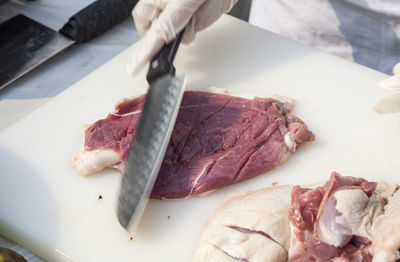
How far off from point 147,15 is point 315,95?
974 mm

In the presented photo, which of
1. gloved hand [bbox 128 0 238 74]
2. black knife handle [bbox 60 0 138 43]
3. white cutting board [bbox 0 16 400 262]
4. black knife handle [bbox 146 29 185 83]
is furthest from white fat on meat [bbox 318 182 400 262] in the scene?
black knife handle [bbox 60 0 138 43]

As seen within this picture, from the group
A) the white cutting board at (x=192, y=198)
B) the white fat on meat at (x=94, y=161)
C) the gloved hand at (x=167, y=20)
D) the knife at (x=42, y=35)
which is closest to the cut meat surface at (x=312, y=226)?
the white cutting board at (x=192, y=198)

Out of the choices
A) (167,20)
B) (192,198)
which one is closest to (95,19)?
(167,20)

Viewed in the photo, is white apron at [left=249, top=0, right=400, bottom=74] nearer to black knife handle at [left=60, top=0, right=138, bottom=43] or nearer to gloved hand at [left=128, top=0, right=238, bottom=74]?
gloved hand at [left=128, top=0, right=238, bottom=74]

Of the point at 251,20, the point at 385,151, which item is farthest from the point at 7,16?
A: the point at 385,151

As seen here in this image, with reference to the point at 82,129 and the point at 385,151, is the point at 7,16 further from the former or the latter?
the point at 385,151

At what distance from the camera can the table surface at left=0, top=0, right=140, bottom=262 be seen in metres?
3.36

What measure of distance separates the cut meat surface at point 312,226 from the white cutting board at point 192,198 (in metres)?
0.27

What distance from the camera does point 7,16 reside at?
3857 millimetres

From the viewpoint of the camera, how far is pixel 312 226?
207 cm

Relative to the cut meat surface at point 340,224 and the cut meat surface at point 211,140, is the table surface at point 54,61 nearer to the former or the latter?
the cut meat surface at point 211,140

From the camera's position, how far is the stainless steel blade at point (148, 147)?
2.26 metres

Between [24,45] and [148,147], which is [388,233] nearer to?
[148,147]

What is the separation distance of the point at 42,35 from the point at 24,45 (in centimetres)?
13
